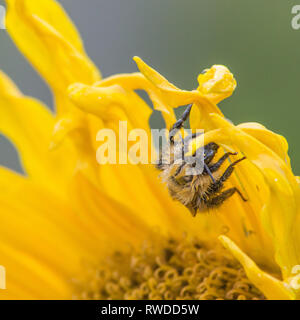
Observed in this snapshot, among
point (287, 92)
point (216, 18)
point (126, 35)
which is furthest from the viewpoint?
point (126, 35)

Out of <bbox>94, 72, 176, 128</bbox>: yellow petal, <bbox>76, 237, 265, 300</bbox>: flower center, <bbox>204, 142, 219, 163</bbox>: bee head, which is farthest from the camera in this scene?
<bbox>76, 237, 265, 300</bbox>: flower center

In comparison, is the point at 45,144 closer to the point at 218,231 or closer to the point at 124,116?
the point at 124,116

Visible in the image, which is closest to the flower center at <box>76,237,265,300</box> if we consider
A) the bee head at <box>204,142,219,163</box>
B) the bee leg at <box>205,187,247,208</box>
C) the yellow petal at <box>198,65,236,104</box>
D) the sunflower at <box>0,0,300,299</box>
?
the sunflower at <box>0,0,300,299</box>

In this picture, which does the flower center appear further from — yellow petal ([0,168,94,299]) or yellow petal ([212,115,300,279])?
yellow petal ([212,115,300,279])

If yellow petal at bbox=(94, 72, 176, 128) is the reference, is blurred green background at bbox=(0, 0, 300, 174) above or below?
above

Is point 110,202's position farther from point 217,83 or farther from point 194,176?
point 217,83
